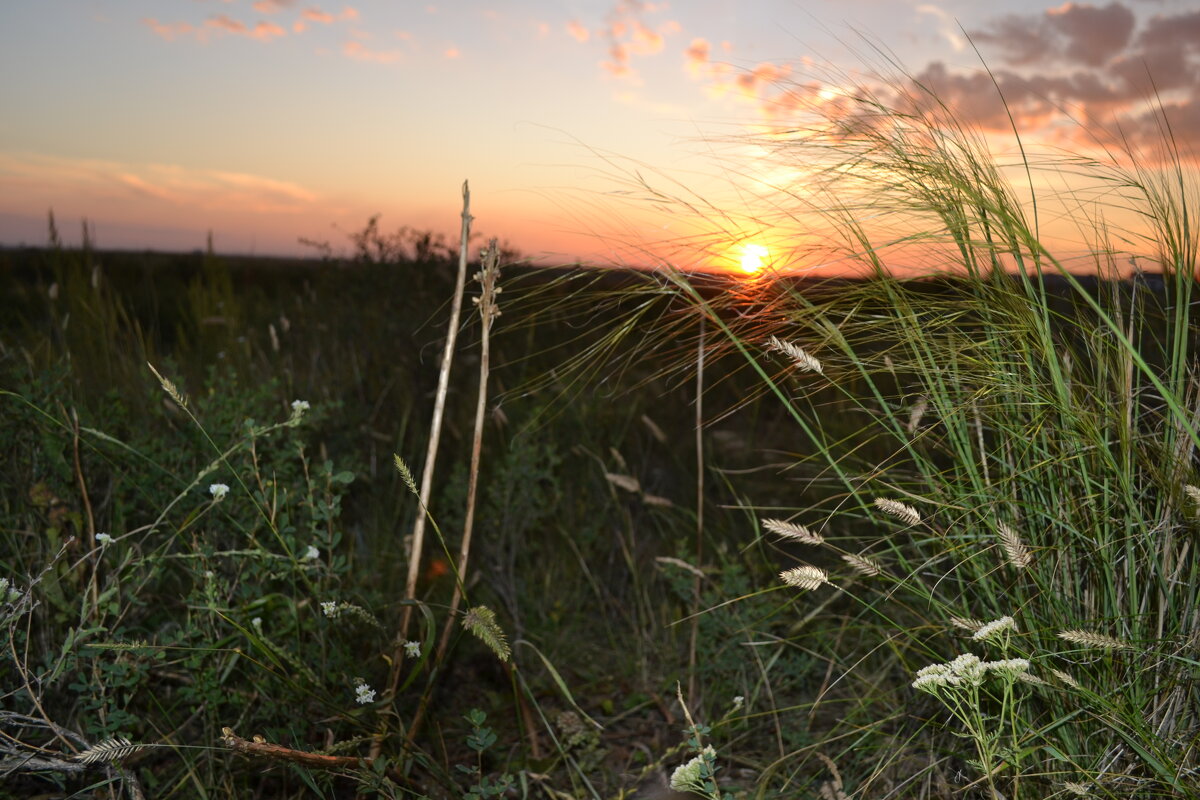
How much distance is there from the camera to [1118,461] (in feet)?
5.73

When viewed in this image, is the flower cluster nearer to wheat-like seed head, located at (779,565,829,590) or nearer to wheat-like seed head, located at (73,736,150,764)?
wheat-like seed head, located at (779,565,829,590)

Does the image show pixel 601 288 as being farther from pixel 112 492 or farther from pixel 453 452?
pixel 453 452

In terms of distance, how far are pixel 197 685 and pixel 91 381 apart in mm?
2933

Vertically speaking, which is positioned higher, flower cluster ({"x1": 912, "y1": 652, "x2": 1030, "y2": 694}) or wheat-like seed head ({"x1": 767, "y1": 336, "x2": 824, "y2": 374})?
wheat-like seed head ({"x1": 767, "y1": 336, "x2": 824, "y2": 374})

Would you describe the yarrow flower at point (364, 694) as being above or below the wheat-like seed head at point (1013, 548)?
below

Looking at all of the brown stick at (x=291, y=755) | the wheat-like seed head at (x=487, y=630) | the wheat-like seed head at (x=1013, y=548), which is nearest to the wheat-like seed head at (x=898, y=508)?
the wheat-like seed head at (x=1013, y=548)

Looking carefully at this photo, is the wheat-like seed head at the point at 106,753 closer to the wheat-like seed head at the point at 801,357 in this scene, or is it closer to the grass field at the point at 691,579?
the grass field at the point at 691,579

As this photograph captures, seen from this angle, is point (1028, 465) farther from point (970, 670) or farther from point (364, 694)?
point (364, 694)

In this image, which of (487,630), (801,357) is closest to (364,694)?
(487,630)

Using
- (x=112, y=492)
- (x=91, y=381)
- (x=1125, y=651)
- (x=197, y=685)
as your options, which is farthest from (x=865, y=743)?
(x=91, y=381)

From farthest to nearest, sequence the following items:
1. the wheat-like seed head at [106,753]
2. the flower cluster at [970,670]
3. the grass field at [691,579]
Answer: the grass field at [691,579], the wheat-like seed head at [106,753], the flower cluster at [970,670]

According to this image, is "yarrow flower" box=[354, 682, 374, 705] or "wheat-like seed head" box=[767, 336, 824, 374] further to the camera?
"yarrow flower" box=[354, 682, 374, 705]

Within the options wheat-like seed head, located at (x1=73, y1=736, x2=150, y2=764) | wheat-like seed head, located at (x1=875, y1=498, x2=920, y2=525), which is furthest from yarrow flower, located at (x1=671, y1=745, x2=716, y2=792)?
wheat-like seed head, located at (x1=73, y1=736, x2=150, y2=764)

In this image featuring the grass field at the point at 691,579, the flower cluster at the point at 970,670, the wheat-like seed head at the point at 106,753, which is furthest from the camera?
the grass field at the point at 691,579
